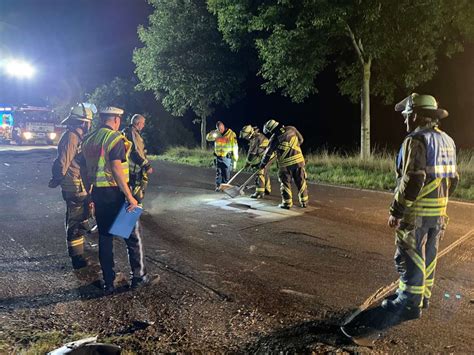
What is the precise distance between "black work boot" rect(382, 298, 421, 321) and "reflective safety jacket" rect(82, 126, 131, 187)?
2.85 m

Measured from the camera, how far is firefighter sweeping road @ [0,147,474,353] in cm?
360

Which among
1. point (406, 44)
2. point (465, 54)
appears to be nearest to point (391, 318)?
point (406, 44)

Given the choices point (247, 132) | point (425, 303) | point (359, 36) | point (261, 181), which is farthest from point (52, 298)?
point (359, 36)

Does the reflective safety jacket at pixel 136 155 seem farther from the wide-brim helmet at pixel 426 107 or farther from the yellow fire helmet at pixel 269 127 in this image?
the wide-brim helmet at pixel 426 107

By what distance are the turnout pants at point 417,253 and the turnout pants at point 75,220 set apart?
366cm

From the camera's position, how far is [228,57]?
1988 centimetres

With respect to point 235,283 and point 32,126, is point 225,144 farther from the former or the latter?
point 32,126

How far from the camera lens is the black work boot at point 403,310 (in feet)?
12.6

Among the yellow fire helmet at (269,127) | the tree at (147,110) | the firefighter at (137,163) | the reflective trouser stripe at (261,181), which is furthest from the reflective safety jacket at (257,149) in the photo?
the tree at (147,110)

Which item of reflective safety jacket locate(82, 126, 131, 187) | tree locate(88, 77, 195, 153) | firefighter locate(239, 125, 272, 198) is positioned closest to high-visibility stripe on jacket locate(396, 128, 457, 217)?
reflective safety jacket locate(82, 126, 131, 187)

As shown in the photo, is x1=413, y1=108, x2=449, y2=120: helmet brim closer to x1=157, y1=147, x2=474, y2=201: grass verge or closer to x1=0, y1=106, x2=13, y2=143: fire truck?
x1=157, y1=147, x2=474, y2=201: grass verge

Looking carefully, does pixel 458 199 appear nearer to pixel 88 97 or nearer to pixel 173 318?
pixel 173 318

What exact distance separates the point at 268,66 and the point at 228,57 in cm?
607

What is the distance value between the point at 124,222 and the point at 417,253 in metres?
2.77
